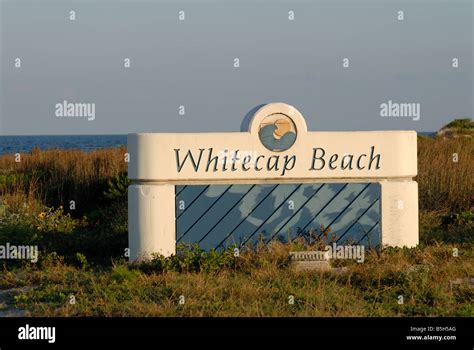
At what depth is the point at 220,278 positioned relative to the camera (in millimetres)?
11586

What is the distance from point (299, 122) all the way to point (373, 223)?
202 cm

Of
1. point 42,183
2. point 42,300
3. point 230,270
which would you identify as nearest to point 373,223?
point 230,270

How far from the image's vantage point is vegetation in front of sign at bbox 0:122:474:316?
10.5 m

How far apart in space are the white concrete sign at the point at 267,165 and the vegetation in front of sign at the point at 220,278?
514 millimetres

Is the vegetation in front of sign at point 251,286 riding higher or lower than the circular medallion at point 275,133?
lower

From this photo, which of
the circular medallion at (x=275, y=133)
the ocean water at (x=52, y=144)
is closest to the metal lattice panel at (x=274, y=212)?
the circular medallion at (x=275, y=133)

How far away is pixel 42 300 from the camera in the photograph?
11125 millimetres

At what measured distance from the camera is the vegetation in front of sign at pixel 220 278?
1048 cm

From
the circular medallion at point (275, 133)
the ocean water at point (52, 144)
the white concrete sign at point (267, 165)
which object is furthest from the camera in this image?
the ocean water at point (52, 144)

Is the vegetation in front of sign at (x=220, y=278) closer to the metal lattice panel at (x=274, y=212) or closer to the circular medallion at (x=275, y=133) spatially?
the metal lattice panel at (x=274, y=212)

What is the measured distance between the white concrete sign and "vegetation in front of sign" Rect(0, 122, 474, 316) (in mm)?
514

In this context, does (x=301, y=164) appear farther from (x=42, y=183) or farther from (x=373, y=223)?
(x=42, y=183)

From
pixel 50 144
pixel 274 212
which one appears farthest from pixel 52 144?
pixel 274 212

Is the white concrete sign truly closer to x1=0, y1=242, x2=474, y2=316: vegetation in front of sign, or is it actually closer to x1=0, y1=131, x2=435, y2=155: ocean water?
x1=0, y1=242, x2=474, y2=316: vegetation in front of sign
